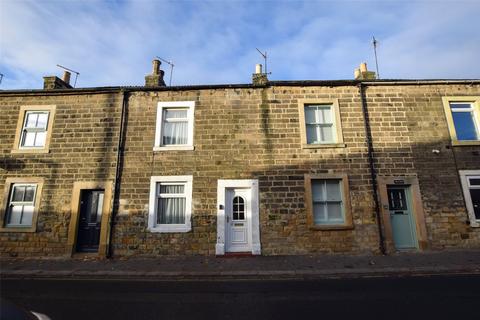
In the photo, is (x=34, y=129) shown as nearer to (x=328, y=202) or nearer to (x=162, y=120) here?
(x=162, y=120)

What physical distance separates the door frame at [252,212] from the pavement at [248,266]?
500 millimetres

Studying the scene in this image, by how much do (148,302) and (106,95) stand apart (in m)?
9.10

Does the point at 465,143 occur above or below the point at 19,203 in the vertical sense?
above

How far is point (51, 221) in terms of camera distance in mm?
10414

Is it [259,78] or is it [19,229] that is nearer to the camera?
[19,229]

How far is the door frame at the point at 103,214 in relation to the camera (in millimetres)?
10102

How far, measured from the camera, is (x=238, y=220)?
Result: 10312mm

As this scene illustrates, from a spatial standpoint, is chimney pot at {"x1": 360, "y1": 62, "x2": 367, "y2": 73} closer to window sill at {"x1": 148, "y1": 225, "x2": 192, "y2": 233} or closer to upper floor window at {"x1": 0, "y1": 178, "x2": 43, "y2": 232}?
window sill at {"x1": 148, "y1": 225, "x2": 192, "y2": 233}

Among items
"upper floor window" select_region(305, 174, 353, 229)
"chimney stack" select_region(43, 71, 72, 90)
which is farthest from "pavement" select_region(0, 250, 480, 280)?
"chimney stack" select_region(43, 71, 72, 90)

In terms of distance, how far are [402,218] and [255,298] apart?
24.3 feet

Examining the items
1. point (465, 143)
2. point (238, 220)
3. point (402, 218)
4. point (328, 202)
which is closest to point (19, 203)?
point (238, 220)

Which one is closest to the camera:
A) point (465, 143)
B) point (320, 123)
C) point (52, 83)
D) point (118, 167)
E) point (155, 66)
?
point (465, 143)

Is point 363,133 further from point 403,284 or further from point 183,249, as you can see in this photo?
point 183,249

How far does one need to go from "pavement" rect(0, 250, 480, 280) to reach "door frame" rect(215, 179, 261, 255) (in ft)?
1.64
